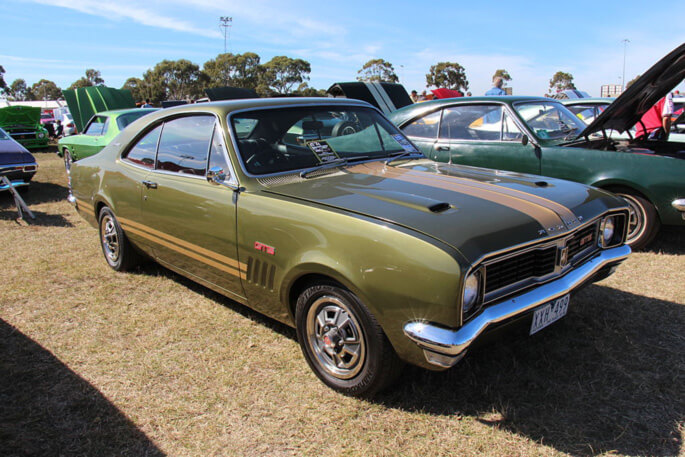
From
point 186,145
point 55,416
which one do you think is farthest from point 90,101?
point 55,416

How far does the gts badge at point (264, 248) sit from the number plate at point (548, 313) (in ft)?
4.69

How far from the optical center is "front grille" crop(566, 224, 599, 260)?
108 inches

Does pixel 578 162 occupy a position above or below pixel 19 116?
below

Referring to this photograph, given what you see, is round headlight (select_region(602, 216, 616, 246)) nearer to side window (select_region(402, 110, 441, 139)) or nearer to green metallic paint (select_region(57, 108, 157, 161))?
side window (select_region(402, 110, 441, 139))

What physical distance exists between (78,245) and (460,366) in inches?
186

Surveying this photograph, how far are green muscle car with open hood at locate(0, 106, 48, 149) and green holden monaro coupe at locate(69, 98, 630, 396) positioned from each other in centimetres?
1451

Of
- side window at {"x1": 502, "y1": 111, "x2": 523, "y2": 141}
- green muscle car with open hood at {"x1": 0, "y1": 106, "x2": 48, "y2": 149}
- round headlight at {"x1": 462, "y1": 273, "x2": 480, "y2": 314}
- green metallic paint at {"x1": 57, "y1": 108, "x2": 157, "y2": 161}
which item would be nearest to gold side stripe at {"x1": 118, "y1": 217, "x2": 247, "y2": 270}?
round headlight at {"x1": 462, "y1": 273, "x2": 480, "y2": 314}

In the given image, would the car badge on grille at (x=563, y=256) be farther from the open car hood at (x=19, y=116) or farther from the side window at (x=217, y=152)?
the open car hood at (x=19, y=116)

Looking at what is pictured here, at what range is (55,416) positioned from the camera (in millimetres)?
2625

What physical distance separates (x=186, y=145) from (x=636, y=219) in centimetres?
430

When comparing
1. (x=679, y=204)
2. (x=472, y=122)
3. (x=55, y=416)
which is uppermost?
(x=472, y=122)

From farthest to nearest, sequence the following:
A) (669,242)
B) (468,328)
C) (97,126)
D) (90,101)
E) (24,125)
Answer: (24,125)
(90,101)
(97,126)
(669,242)
(468,328)

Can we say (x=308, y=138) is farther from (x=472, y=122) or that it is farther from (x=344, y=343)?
(x=472, y=122)

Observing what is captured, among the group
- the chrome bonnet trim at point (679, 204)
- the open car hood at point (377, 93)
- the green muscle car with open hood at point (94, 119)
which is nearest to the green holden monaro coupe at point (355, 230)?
the chrome bonnet trim at point (679, 204)
